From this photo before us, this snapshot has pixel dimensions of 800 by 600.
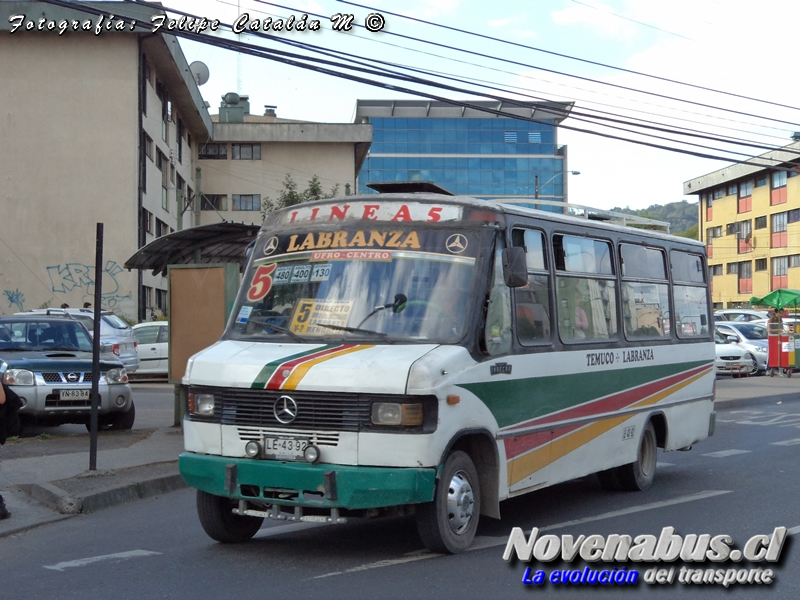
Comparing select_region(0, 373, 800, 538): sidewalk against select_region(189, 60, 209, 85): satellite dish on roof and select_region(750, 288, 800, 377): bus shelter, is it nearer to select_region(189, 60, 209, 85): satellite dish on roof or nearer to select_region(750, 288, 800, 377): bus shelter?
select_region(750, 288, 800, 377): bus shelter

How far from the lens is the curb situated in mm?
9102

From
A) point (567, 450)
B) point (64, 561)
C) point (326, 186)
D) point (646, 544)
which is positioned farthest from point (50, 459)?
point (326, 186)

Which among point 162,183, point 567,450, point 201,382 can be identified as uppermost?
point 162,183

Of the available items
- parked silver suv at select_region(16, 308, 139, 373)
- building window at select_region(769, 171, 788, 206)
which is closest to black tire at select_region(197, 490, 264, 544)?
parked silver suv at select_region(16, 308, 139, 373)

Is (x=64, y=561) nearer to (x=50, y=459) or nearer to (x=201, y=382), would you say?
(x=201, y=382)

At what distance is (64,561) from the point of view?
7199 mm

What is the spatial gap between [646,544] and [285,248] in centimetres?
347

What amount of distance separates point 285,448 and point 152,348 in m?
19.9

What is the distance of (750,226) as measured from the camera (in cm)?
7081

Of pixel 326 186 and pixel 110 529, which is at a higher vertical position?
pixel 326 186

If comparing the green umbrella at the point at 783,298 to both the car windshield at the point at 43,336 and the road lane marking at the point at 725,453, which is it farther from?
the car windshield at the point at 43,336

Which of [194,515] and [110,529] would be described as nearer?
[110,529]

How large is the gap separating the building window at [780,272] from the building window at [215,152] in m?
36.5

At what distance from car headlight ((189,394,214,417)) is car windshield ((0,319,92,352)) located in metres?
8.03
